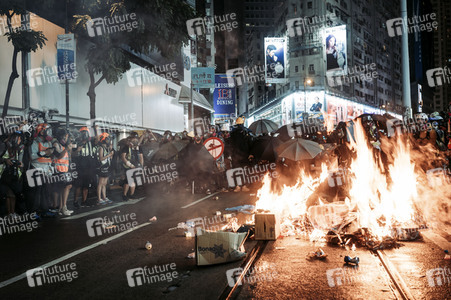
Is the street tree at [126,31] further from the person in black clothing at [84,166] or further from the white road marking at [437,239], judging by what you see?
the white road marking at [437,239]

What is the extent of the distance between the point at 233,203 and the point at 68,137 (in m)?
5.05

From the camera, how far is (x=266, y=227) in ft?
22.5

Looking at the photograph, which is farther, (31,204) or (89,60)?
(89,60)

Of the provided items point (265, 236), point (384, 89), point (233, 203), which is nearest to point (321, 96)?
point (384, 89)

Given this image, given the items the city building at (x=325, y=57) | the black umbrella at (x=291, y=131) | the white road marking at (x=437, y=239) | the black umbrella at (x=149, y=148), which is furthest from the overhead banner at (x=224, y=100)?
the white road marking at (x=437, y=239)

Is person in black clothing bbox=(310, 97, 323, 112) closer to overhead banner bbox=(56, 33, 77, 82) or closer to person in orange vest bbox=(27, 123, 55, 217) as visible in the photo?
overhead banner bbox=(56, 33, 77, 82)

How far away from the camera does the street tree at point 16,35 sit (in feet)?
42.5

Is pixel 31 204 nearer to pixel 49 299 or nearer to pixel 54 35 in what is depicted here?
pixel 49 299

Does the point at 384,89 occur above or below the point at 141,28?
above

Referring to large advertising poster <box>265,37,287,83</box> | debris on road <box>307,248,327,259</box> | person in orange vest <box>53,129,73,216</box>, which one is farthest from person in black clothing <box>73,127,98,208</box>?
large advertising poster <box>265,37,287,83</box>

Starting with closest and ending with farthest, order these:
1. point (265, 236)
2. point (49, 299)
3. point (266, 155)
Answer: point (49, 299) → point (265, 236) → point (266, 155)

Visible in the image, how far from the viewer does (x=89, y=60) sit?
1730 cm

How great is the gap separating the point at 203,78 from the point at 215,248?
2447 cm

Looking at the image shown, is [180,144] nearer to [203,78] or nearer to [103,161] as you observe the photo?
[103,161]
